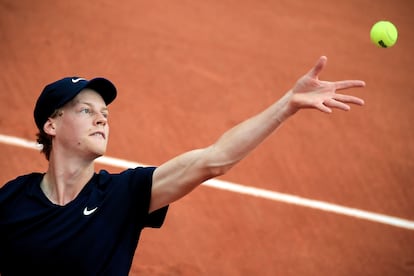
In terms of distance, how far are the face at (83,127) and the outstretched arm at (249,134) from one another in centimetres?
58

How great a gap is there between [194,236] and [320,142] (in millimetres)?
2394

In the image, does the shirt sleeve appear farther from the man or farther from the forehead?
the forehead

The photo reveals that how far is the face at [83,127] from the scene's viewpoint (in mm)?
4723

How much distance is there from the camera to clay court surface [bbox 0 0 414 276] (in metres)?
8.16

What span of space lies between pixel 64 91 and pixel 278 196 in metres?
4.35

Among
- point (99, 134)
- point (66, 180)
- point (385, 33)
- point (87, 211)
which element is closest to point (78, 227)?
point (87, 211)

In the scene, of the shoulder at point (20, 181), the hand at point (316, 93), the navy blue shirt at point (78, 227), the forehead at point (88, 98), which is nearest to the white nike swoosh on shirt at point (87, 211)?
the navy blue shirt at point (78, 227)

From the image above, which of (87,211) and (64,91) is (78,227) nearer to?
(87,211)

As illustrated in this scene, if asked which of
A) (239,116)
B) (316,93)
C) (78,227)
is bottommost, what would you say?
(239,116)

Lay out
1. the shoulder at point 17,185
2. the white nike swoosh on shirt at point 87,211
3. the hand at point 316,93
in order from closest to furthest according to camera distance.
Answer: the hand at point 316,93 → the white nike swoosh on shirt at point 87,211 → the shoulder at point 17,185

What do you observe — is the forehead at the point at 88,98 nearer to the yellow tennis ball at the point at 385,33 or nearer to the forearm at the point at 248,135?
the forearm at the point at 248,135

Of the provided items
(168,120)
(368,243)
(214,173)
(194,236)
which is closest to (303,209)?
(368,243)

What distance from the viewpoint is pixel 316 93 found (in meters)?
4.25

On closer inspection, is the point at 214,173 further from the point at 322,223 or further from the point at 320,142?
the point at 320,142
